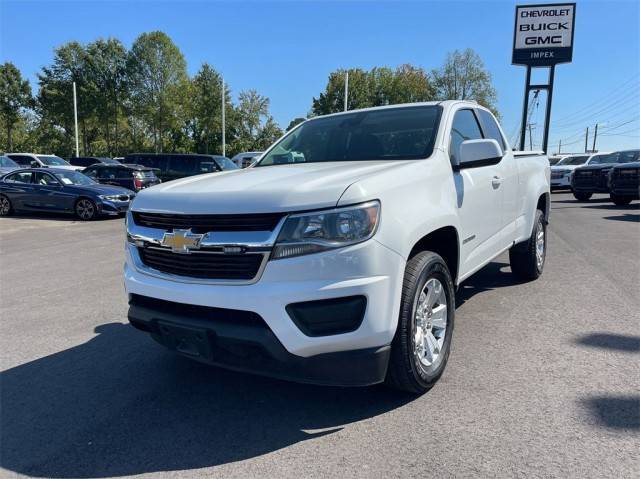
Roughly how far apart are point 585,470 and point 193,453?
1954mm

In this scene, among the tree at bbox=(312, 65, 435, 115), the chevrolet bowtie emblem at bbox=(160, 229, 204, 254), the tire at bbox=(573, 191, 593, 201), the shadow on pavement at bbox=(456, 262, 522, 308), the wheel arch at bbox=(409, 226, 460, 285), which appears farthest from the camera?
the tree at bbox=(312, 65, 435, 115)

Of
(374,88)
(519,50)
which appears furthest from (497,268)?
(374,88)

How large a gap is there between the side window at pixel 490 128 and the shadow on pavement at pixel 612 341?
80.0 inches

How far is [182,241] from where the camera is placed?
110 inches

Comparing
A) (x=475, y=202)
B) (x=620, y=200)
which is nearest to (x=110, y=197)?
(x=475, y=202)

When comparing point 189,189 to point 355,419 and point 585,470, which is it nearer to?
point 355,419

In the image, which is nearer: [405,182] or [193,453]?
[193,453]

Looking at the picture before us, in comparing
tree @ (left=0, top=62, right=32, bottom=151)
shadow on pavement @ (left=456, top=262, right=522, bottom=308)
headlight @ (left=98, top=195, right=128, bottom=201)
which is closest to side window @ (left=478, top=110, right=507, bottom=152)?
shadow on pavement @ (left=456, top=262, right=522, bottom=308)

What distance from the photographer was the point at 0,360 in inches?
154

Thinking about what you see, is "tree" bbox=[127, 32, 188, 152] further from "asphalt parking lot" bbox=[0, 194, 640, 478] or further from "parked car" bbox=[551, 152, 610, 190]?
"asphalt parking lot" bbox=[0, 194, 640, 478]

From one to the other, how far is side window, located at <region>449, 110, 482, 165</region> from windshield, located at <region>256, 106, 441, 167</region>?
20 centimetres

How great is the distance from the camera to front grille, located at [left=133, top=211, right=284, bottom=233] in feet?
8.46

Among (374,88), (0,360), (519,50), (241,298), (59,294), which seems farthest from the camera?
(374,88)

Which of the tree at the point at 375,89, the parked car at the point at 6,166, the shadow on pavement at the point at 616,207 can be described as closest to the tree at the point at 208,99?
the tree at the point at 375,89
